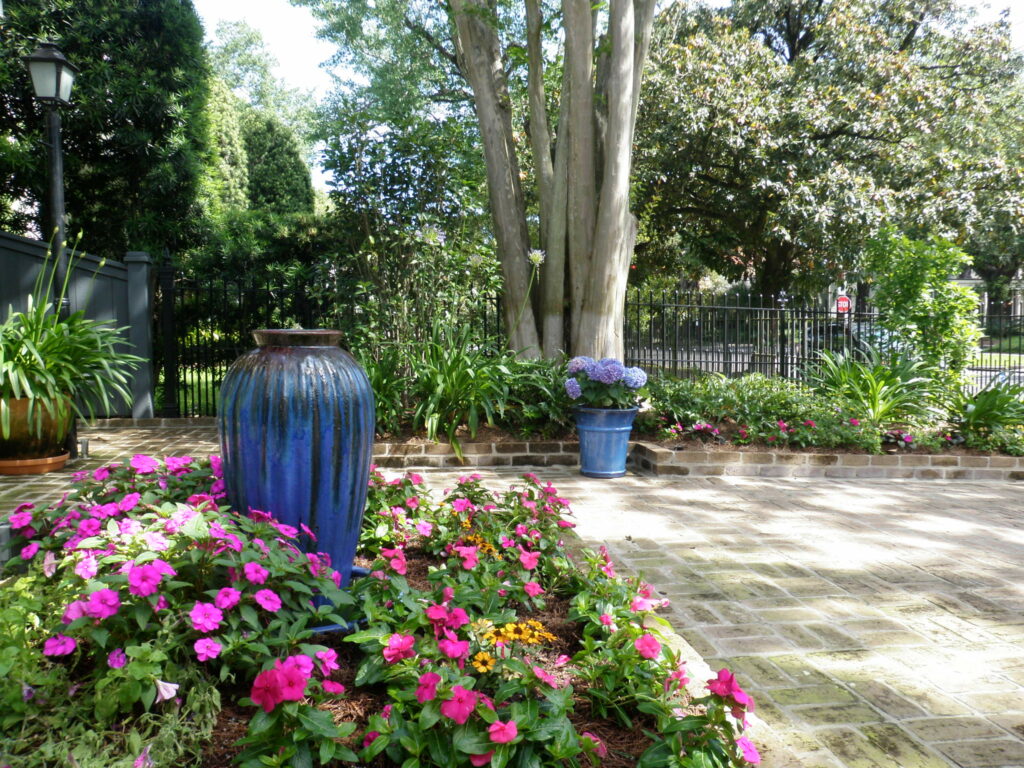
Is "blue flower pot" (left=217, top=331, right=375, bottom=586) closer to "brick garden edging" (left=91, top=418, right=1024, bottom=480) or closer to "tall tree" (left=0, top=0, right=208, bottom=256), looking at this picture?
"brick garden edging" (left=91, top=418, right=1024, bottom=480)

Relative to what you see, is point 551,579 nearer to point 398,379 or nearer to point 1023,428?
point 398,379

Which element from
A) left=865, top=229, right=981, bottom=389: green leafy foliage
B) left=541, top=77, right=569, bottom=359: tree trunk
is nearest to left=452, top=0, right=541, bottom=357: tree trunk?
left=541, top=77, right=569, bottom=359: tree trunk

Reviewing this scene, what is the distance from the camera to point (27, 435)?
5.77 metres

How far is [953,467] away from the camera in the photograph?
696 cm

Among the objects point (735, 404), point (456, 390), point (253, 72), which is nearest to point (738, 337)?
point (735, 404)

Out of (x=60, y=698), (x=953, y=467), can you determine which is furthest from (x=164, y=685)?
(x=953, y=467)

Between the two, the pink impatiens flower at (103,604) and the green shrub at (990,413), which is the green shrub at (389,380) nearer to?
the pink impatiens flower at (103,604)

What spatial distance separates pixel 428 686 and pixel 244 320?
8.55 meters

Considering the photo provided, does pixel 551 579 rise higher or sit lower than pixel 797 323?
lower

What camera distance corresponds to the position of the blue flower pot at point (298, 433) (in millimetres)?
2557

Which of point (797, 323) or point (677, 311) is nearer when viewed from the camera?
point (677, 311)

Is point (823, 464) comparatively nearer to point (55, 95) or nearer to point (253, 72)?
point (55, 95)

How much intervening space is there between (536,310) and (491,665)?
639 cm

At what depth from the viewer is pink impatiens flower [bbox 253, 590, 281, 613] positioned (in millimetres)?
2035
